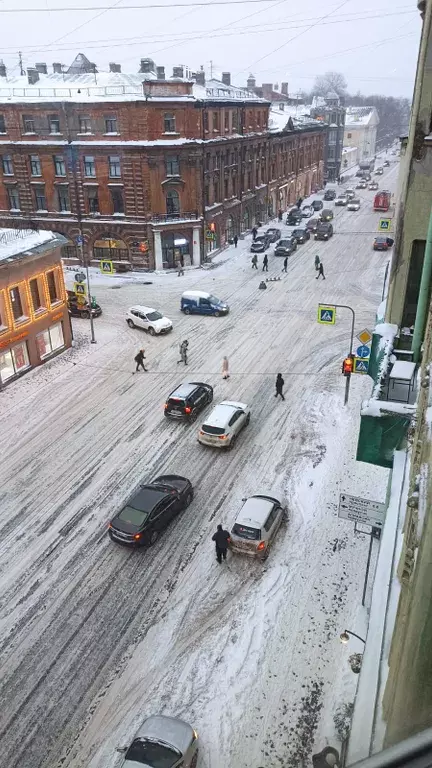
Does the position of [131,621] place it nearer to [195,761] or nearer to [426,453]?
[195,761]

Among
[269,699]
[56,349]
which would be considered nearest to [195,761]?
[269,699]

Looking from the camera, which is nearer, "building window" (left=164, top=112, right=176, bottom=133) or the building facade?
the building facade

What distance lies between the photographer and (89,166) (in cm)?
4209

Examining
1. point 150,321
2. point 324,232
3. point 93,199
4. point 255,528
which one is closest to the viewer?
point 255,528

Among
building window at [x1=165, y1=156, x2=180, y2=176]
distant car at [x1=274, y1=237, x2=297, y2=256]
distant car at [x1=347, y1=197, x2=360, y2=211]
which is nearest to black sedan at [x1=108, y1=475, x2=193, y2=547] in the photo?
building window at [x1=165, y1=156, x2=180, y2=176]

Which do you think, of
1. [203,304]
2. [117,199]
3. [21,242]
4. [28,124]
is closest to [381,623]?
[21,242]

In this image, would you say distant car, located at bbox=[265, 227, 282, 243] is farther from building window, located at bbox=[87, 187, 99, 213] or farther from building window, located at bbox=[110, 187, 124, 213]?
building window, located at bbox=[87, 187, 99, 213]

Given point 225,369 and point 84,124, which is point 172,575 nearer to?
point 225,369

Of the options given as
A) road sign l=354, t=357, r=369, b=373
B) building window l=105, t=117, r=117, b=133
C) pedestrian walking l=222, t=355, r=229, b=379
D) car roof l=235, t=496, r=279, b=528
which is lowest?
pedestrian walking l=222, t=355, r=229, b=379

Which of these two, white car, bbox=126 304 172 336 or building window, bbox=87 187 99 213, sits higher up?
building window, bbox=87 187 99 213

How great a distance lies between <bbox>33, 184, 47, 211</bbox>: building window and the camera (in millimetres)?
44469

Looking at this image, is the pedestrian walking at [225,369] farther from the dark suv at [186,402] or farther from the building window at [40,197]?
the building window at [40,197]

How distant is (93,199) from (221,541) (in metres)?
36.0

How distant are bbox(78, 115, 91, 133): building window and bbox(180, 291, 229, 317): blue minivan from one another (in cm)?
1816
